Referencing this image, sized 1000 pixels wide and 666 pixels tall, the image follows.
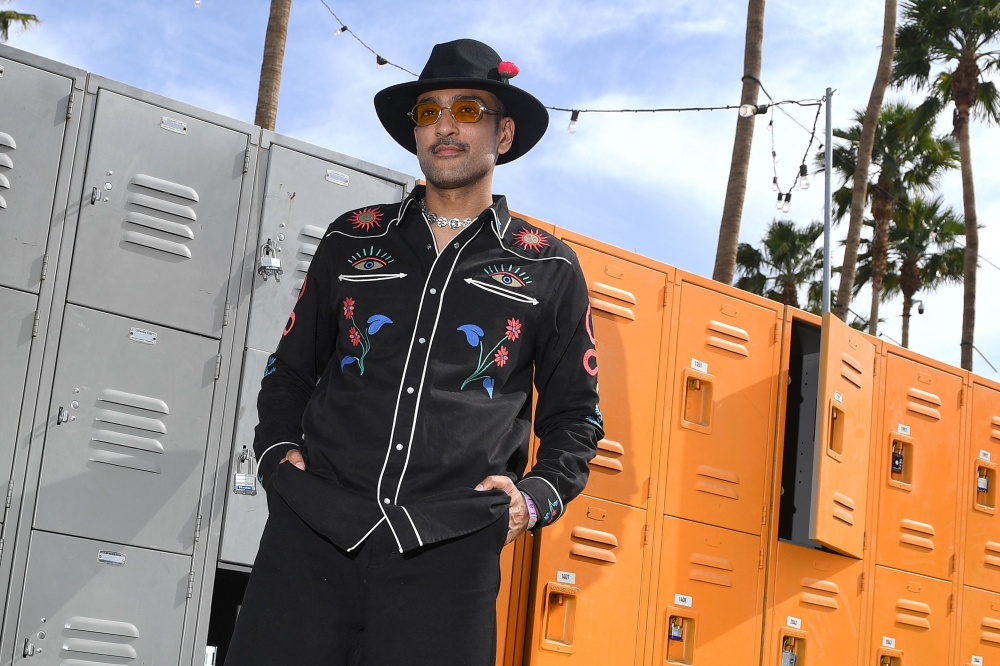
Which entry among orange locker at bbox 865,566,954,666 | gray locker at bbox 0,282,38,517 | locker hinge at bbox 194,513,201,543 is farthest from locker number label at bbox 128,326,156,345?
orange locker at bbox 865,566,954,666

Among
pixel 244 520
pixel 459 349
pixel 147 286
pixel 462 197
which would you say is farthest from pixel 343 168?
pixel 459 349

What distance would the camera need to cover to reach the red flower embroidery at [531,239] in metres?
2.39

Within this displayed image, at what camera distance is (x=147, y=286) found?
14.3 feet

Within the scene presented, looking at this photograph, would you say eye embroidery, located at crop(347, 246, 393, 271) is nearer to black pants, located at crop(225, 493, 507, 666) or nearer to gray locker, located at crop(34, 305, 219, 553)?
black pants, located at crop(225, 493, 507, 666)

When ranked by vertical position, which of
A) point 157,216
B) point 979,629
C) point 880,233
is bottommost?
point 979,629

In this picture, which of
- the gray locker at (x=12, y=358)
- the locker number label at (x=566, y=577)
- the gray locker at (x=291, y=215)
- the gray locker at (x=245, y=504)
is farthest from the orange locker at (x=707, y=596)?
the gray locker at (x=12, y=358)

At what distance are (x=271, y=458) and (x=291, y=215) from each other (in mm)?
2700

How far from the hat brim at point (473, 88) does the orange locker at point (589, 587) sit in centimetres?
259

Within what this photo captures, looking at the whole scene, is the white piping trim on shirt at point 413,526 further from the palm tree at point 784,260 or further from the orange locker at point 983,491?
the palm tree at point 784,260

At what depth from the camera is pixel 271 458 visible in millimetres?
2141

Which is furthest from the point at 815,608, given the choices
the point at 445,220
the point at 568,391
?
the point at 445,220

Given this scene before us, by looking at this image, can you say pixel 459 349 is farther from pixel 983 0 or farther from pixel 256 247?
pixel 983 0

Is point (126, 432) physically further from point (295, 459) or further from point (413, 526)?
point (413, 526)

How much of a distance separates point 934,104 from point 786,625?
46.4 ft
